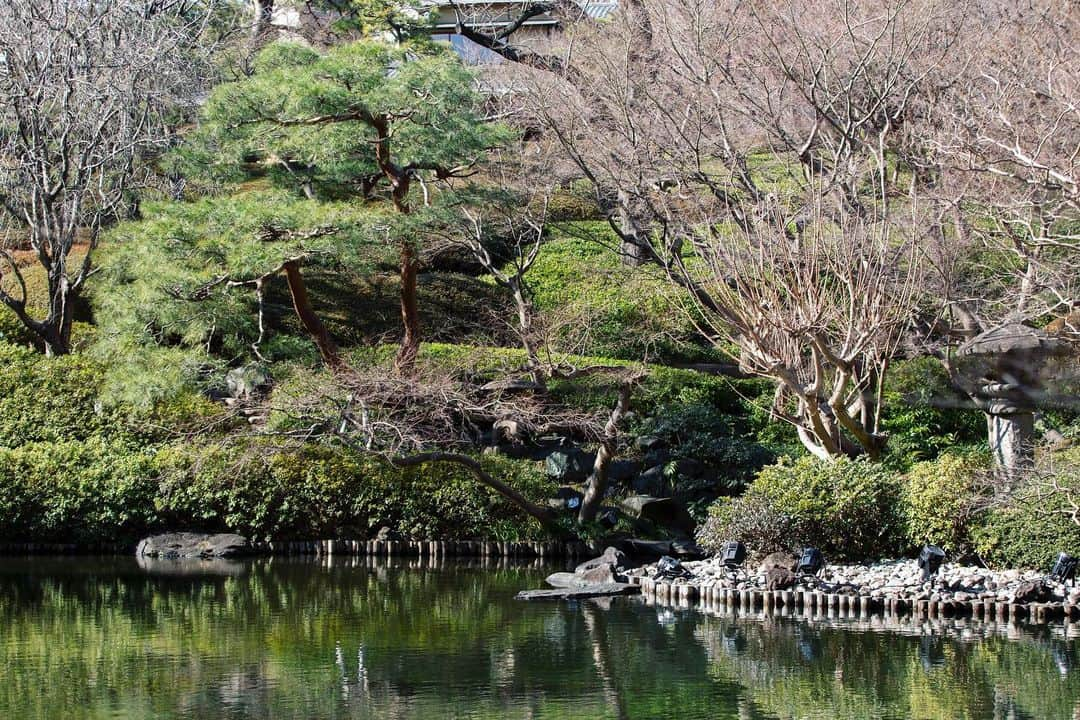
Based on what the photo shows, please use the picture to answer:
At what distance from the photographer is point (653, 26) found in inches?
818

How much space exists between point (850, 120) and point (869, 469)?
4.60 meters

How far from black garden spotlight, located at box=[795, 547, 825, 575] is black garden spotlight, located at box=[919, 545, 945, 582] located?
1.03 metres

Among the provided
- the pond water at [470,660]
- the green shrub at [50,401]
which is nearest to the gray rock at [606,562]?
the pond water at [470,660]

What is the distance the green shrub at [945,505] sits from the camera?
1327 centimetres

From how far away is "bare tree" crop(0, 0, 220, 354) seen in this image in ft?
61.5

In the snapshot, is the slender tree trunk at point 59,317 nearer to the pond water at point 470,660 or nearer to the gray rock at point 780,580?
the pond water at point 470,660

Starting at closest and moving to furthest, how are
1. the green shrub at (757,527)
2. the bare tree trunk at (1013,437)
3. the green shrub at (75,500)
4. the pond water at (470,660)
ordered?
the pond water at (470,660)
the green shrub at (757,527)
the bare tree trunk at (1013,437)
the green shrub at (75,500)

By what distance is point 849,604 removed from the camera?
38.4 ft

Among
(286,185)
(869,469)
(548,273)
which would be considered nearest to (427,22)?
(548,273)

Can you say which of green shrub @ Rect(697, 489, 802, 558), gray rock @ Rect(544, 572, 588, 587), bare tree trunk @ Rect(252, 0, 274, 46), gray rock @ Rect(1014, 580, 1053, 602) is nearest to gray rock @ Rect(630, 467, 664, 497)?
green shrub @ Rect(697, 489, 802, 558)

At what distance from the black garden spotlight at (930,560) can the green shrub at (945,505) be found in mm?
1257

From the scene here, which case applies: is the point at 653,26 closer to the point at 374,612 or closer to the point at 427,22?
the point at 427,22

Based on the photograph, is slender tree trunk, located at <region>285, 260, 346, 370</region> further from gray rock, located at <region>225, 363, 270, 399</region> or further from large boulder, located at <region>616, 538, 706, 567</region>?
large boulder, located at <region>616, 538, 706, 567</region>

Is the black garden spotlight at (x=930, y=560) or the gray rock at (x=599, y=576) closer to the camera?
the black garden spotlight at (x=930, y=560)
